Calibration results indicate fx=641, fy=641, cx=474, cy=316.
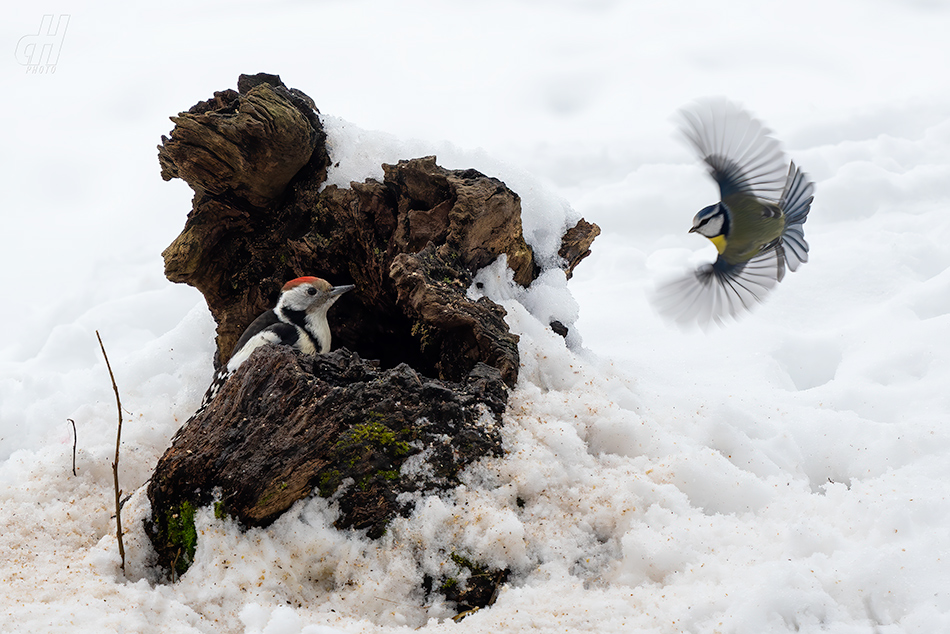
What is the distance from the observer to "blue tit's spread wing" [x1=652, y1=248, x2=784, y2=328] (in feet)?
9.21

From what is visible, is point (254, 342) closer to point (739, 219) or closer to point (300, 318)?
point (300, 318)

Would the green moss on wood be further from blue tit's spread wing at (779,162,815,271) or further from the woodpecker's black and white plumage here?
blue tit's spread wing at (779,162,815,271)

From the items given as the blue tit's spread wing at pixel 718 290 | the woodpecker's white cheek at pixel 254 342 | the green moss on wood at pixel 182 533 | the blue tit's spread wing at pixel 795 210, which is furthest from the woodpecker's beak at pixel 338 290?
the blue tit's spread wing at pixel 795 210

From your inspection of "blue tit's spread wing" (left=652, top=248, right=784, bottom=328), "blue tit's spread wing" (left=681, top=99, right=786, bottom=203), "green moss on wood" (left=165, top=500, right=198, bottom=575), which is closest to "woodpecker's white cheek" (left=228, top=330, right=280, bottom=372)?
"green moss on wood" (left=165, top=500, right=198, bottom=575)

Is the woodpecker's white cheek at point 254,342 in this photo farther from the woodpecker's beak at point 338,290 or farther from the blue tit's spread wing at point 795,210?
the blue tit's spread wing at point 795,210

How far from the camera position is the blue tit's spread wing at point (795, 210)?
263 centimetres

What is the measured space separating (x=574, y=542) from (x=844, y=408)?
2.22m

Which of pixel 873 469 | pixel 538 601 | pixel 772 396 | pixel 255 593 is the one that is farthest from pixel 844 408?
pixel 255 593

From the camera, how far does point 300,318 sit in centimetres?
354

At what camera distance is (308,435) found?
95.4 inches

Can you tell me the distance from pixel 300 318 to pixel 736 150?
7.67 feet

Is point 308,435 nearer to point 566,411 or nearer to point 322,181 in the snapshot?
point 566,411

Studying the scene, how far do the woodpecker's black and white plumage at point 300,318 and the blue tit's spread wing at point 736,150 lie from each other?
200cm

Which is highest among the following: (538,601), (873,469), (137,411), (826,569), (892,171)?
(892,171)
